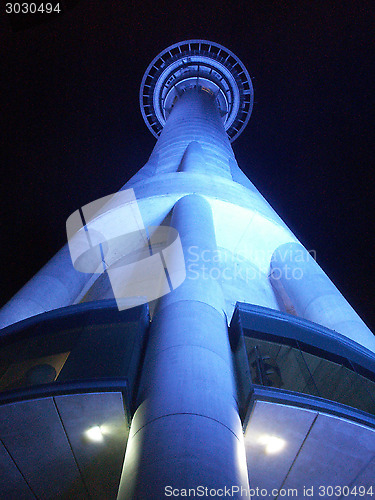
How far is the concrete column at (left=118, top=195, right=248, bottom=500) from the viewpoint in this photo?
17.3 feet

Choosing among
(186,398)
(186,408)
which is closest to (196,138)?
(186,398)

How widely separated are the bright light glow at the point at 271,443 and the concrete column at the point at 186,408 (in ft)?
3.82

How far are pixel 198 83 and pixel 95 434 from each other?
4104 centimetres

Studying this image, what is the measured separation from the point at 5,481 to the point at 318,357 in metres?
6.70

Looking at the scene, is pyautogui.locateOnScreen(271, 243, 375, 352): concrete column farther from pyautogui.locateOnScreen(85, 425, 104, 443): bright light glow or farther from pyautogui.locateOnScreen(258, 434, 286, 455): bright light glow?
pyautogui.locateOnScreen(85, 425, 104, 443): bright light glow

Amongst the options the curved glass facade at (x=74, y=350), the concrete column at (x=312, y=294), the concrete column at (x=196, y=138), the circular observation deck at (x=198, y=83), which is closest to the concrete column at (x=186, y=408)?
the curved glass facade at (x=74, y=350)

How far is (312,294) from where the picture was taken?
1381cm

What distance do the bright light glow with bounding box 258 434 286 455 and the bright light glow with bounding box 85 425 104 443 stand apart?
2.85 m

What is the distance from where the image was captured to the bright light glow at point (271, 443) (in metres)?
7.39

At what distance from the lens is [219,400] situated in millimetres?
6414

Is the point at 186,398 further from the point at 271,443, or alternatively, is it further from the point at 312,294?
the point at 312,294

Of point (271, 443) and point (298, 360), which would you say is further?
point (298, 360)

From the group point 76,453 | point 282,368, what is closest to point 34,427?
point 76,453

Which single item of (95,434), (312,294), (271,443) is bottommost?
(271,443)
